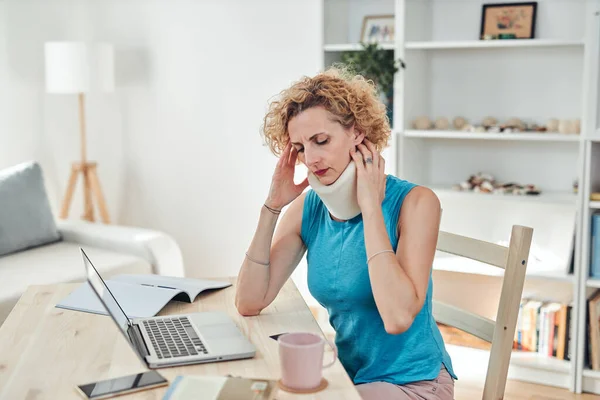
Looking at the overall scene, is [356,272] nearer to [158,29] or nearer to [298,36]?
[298,36]

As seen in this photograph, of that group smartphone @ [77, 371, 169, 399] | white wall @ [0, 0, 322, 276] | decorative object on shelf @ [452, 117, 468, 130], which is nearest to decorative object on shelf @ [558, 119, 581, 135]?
decorative object on shelf @ [452, 117, 468, 130]

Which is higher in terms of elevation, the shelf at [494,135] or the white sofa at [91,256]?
the shelf at [494,135]

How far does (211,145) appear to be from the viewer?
4.14m

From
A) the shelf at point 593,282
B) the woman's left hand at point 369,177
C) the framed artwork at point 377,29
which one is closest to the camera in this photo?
the woman's left hand at point 369,177

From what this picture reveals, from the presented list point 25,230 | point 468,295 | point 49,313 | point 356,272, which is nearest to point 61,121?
point 25,230

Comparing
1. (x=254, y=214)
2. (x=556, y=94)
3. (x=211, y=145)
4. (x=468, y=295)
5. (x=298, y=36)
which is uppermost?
(x=298, y=36)

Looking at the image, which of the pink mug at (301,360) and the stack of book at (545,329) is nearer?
the pink mug at (301,360)

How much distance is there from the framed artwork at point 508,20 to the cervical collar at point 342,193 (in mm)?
1749

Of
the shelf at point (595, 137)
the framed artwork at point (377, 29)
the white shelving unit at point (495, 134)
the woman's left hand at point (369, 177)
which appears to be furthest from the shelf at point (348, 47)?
the woman's left hand at point (369, 177)

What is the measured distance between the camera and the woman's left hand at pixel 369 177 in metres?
1.71

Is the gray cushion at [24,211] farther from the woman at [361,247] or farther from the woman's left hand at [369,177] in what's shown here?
the woman's left hand at [369,177]

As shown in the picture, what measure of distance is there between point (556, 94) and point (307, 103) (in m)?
1.89

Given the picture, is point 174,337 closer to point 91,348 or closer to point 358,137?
point 91,348

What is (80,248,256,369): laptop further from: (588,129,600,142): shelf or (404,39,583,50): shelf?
(404,39,583,50): shelf
